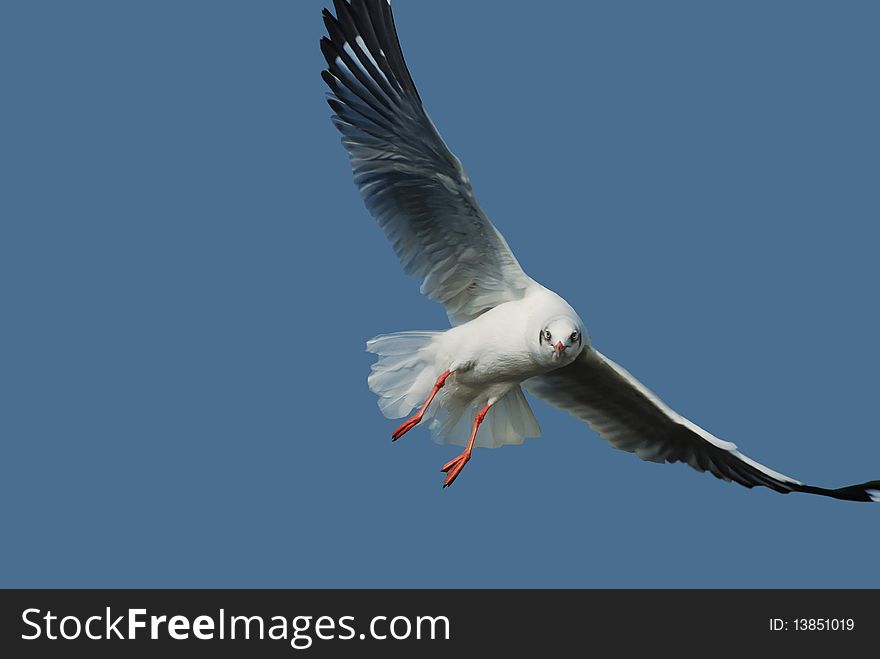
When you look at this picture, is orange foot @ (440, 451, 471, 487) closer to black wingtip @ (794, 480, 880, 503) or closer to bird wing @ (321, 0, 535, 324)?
bird wing @ (321, 0, 535, 324)

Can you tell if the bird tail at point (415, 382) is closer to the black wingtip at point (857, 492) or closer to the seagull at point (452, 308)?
the seagull at point (452, 308)

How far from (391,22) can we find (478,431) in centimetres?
277

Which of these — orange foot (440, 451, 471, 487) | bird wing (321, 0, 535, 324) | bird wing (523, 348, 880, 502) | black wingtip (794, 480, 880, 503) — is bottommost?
black wingtip (794, 480, 880, 503)

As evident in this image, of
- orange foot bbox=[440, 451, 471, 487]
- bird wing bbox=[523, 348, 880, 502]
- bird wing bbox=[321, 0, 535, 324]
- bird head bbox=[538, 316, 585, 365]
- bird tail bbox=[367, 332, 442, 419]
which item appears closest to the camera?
bird head bbox=[538, 316, 585, 365]

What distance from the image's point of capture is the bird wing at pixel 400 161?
9781 millimetres

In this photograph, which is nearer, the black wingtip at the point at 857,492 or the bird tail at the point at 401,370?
the bird tail at the point at 401,370

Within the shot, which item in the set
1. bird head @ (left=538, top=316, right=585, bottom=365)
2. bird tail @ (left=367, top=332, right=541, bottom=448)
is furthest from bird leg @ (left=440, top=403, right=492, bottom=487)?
bird head @ (left=538, top=316, right=585, bottom=365)

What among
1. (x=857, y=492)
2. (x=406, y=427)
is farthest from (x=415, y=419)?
(x=857, y=492)

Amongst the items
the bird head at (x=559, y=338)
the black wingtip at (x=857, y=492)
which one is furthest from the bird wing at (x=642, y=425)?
the bird head at (x=559, y=338)

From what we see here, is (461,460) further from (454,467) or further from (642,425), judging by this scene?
(642,425)

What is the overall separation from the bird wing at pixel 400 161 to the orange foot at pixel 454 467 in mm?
1058

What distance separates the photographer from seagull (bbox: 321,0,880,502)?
980 cm

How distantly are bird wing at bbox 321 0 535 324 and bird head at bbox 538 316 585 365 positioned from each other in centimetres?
45
